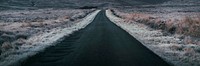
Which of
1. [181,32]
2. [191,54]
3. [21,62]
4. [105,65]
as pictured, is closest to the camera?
[105,65]

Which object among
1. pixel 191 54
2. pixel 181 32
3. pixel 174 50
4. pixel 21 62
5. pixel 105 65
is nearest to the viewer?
pixel 105 65

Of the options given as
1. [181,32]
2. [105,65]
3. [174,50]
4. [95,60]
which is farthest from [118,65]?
[181,32]

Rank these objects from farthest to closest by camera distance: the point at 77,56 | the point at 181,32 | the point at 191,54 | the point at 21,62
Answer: the point at 181,32 < the point at 191,54 < the point at 77,56 < the point at 21,62

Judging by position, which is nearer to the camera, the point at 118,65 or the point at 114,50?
the point at 118,65

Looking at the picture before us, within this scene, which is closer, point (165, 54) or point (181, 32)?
point (165, 54)

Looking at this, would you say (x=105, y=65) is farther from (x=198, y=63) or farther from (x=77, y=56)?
(x=198, y=63)

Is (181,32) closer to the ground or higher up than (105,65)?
closer to the ground

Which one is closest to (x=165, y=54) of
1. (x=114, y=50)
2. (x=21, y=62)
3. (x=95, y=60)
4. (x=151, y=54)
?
(x=151, y=54)

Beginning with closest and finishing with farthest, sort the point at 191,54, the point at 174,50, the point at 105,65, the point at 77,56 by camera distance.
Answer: the point at 105,65 < the point at 77,56 < the point at 191,54 < the point at 174,50

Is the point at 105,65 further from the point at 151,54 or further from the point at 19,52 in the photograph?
the point at 19,52
